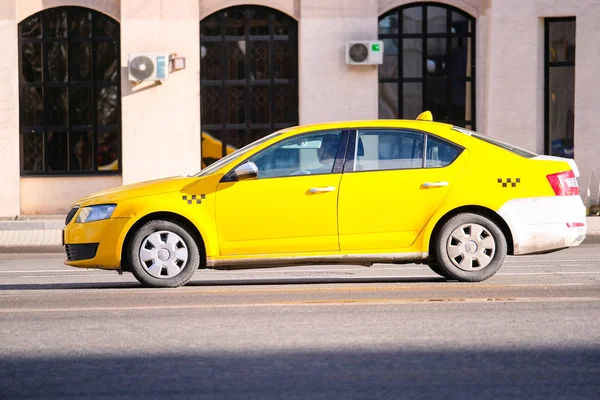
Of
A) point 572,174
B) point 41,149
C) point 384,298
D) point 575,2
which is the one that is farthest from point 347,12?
point 384,298

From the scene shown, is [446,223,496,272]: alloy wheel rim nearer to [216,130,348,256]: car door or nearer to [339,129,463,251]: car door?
[339,129,463,251]: car door

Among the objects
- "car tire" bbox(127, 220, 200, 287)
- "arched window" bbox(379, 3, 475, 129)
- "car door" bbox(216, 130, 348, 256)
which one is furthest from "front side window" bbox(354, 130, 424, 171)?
"arched window" bbox(379, 3, 475, 129)

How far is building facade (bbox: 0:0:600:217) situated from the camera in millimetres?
23562

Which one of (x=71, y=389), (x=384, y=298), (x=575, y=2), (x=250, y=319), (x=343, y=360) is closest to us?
(x=71, y=389)

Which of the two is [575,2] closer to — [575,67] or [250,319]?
[575,67]


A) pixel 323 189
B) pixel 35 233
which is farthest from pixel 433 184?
pixel 35 233

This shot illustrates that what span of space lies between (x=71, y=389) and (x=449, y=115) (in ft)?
60.0

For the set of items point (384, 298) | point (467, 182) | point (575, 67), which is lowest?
point (384, 298)

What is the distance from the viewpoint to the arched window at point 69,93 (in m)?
23.8

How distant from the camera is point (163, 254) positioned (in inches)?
449

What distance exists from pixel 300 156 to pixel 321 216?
0.57 m

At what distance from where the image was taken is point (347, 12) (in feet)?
77.6

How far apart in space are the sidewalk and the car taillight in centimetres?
784

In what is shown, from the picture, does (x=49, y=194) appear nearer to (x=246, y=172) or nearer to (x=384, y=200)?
(x=246, y=172)
